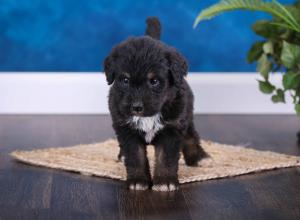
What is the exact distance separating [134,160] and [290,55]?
1235 millimetres

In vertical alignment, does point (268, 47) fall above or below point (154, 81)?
above

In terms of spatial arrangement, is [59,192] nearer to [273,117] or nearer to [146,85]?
[146,85]

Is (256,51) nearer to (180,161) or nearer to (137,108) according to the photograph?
(180,161)

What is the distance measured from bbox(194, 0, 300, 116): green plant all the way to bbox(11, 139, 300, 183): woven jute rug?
0.43 m

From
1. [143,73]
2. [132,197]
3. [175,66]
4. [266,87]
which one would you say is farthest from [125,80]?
[266,87]

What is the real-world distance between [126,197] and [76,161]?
0.63 m

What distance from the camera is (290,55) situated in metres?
3.68

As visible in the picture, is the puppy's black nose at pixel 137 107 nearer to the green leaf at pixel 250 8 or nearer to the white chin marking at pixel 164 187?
the white chin marking at pixel 164 187

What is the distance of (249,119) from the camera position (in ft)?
16.0

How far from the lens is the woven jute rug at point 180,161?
10.4 feet

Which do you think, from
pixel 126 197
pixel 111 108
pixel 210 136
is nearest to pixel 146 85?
pixel 111 108

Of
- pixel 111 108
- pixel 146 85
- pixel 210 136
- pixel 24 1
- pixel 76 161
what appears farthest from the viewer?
pixel 24 1

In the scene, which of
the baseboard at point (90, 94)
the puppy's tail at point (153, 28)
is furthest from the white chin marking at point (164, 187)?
the baseboard at point (90, 94)

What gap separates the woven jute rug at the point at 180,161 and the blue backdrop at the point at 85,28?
1305mm
